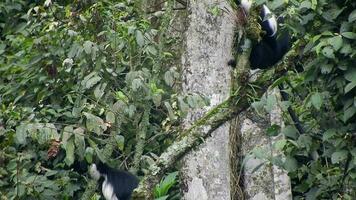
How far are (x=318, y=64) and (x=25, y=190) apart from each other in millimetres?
2071

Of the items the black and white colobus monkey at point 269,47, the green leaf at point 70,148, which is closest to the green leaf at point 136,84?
the green leaf at point 70,148

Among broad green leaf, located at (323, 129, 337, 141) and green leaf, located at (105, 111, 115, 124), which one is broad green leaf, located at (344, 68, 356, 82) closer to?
broad green leaf, located at (323, 129, 337, 141)

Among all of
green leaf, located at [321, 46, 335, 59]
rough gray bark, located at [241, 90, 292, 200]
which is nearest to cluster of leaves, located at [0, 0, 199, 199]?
rough gray bark, located at [241, 90, 292, 200]

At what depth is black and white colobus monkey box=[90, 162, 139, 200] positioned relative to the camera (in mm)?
5754

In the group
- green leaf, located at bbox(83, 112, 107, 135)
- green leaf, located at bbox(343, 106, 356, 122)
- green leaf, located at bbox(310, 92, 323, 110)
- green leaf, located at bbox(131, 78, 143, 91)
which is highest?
green leaf, located at bbox(131, 78, 143, 91)

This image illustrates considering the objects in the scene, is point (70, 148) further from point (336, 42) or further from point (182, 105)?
point (336, 42)

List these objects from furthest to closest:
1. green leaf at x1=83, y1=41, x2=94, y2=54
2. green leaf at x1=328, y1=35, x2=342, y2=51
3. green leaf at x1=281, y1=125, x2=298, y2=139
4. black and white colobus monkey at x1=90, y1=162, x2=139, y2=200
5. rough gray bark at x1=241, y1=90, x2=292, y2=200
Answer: black and white colobus monkey at x1=90, y1=162, x2=139, y2=200 → rough gray bark at x1=241, y1=90, x2=292, y2=200 → green leaf at x1=83, y1=41, x2=94, y2=54 → green leaf at x1=281, y1=125, x2=298, y2=139 → green leaf at x1=328, y1=35, x2=342, y2=51

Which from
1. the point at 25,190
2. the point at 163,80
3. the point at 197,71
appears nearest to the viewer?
the point at 197,71

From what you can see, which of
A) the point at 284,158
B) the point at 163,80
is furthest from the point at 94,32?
the point at 284,158

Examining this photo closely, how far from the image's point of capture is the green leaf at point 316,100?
13.3ft

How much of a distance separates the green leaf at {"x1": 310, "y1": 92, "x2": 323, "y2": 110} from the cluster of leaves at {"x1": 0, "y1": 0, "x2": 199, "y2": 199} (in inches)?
26.8

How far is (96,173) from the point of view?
579cm

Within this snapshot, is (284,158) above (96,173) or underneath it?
above

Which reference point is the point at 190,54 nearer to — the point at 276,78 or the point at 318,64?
the point at 276,78
